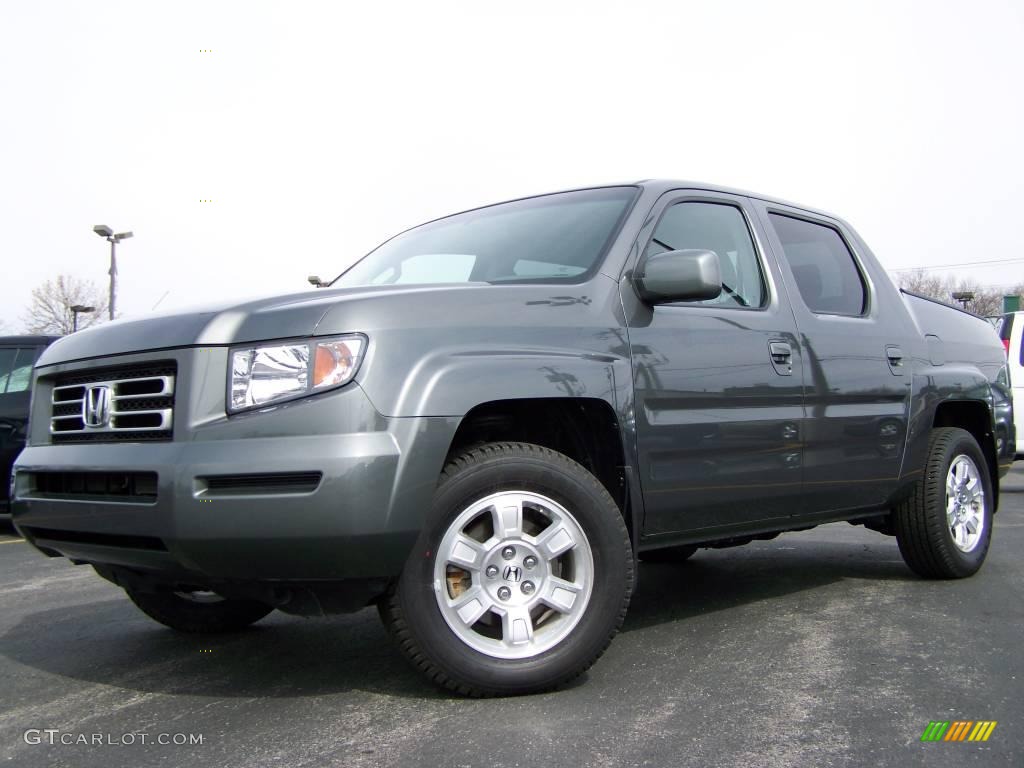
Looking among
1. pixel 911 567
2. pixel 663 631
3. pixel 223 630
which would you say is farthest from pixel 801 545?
pixel 223 630

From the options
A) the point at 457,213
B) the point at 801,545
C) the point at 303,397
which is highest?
the point at 457,213

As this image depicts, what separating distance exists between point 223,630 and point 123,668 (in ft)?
2.03

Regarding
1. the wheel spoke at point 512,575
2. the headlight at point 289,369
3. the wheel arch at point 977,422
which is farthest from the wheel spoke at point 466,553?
→ the wheel arch at point 977,422

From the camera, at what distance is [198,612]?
4191 mm

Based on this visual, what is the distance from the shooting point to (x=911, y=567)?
17.4 feet

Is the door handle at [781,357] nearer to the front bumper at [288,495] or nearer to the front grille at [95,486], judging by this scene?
the front bumper at [288,495]

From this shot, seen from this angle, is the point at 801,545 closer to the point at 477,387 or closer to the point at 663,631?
the point at 663,631

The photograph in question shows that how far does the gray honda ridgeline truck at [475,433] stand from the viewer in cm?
289

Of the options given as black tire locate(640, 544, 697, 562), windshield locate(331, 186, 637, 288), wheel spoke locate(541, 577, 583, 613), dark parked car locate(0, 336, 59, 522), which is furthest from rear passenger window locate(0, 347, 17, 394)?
wheel spoke locate(541, 577, 583, 613)

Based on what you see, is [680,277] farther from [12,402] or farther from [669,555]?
[12,402]

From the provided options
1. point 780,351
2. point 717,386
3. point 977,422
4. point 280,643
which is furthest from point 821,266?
point 280,643

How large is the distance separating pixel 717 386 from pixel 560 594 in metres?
1.09

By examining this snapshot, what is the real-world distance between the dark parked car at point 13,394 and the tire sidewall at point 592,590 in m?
6.37

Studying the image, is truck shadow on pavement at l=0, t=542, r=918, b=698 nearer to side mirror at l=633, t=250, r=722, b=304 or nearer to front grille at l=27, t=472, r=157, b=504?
front grille at l=27, t=472, r=157, b=504
